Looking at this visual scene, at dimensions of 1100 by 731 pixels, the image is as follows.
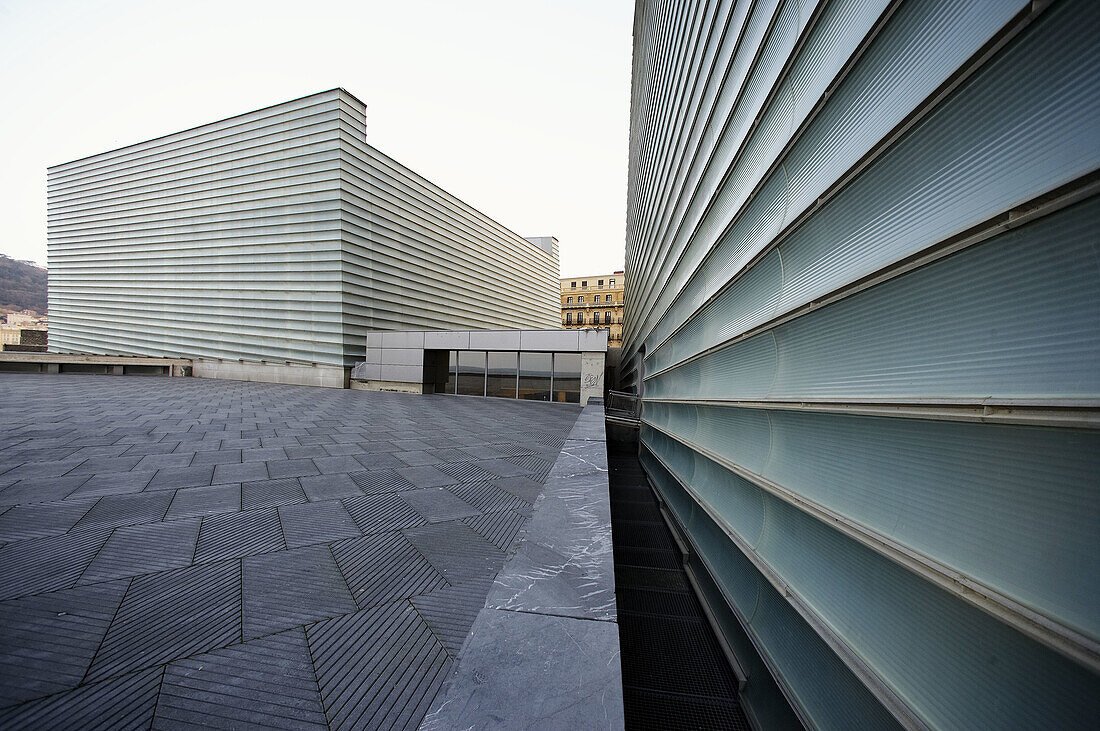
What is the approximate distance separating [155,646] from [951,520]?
3.01m

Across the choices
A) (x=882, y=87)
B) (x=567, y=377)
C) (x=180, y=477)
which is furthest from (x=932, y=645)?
(x=567, y=377)

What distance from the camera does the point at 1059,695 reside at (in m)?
0.74

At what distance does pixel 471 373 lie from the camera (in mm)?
19078

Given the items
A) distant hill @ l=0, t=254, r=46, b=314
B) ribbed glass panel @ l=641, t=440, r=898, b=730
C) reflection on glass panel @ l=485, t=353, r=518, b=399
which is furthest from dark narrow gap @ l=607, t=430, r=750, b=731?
distant hill @ l=0, t=254, r=46, b=314

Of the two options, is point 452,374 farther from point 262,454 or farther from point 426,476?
point 426,476

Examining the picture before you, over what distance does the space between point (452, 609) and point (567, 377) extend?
1483 cm

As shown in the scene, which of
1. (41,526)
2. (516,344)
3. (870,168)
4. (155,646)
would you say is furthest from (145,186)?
(870,168)

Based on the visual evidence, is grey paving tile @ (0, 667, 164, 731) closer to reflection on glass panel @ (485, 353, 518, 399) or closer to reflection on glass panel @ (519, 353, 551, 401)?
reflection on glass panel @ (519, 353, 551, 401)

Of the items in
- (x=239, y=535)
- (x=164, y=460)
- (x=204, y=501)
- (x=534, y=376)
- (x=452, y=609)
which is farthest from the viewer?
(x=534, y=376)

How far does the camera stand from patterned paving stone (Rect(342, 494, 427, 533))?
3348mm

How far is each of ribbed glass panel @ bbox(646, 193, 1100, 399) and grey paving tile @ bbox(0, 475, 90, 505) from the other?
19.4 feet

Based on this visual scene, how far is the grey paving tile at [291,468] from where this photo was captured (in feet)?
15.5

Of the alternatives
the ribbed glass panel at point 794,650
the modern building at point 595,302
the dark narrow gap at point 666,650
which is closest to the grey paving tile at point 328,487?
the dark narrow gap at point 666,650

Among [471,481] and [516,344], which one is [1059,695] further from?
[516,344]
